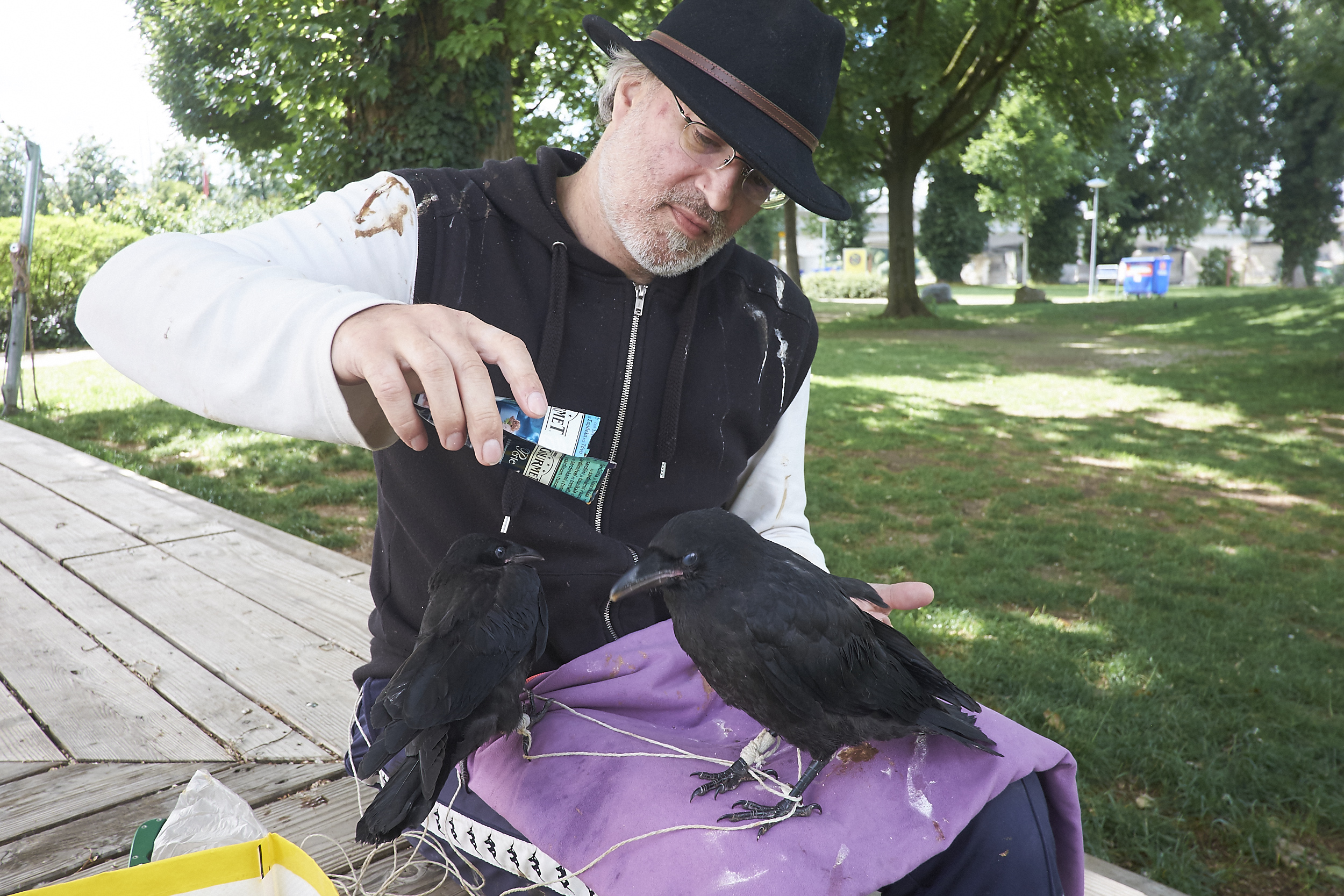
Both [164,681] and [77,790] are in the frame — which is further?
[164,681]

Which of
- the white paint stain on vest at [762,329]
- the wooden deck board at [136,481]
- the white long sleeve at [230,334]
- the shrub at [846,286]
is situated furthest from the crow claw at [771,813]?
the shrub at [846,286]

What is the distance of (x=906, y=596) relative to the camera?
1.76m

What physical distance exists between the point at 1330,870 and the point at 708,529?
8.75 ft

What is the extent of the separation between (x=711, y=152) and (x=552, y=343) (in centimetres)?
53

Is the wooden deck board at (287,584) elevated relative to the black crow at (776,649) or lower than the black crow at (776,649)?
lower

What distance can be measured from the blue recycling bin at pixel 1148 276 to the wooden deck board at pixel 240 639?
111 feet

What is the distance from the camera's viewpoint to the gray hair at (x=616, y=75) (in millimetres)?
2010

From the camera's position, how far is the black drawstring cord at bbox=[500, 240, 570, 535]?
1893 mm

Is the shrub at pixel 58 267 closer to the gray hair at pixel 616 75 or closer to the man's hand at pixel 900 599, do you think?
the gray hair at pixel 616 75

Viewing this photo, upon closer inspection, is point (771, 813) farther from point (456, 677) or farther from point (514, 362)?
point (514, 362)

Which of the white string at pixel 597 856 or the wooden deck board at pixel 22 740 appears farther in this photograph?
the wooden deck board at pixel 22 740

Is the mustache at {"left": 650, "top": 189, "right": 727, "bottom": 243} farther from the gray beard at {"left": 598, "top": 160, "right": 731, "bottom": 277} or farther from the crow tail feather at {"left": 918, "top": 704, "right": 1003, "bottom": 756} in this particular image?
the crow tail feather at {"left": 918, "top": 704, "right": 1003, "bottom": 756}

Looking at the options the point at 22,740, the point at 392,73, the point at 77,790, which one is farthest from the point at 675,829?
the point at 392,73

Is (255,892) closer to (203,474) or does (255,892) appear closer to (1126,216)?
(203,474)
